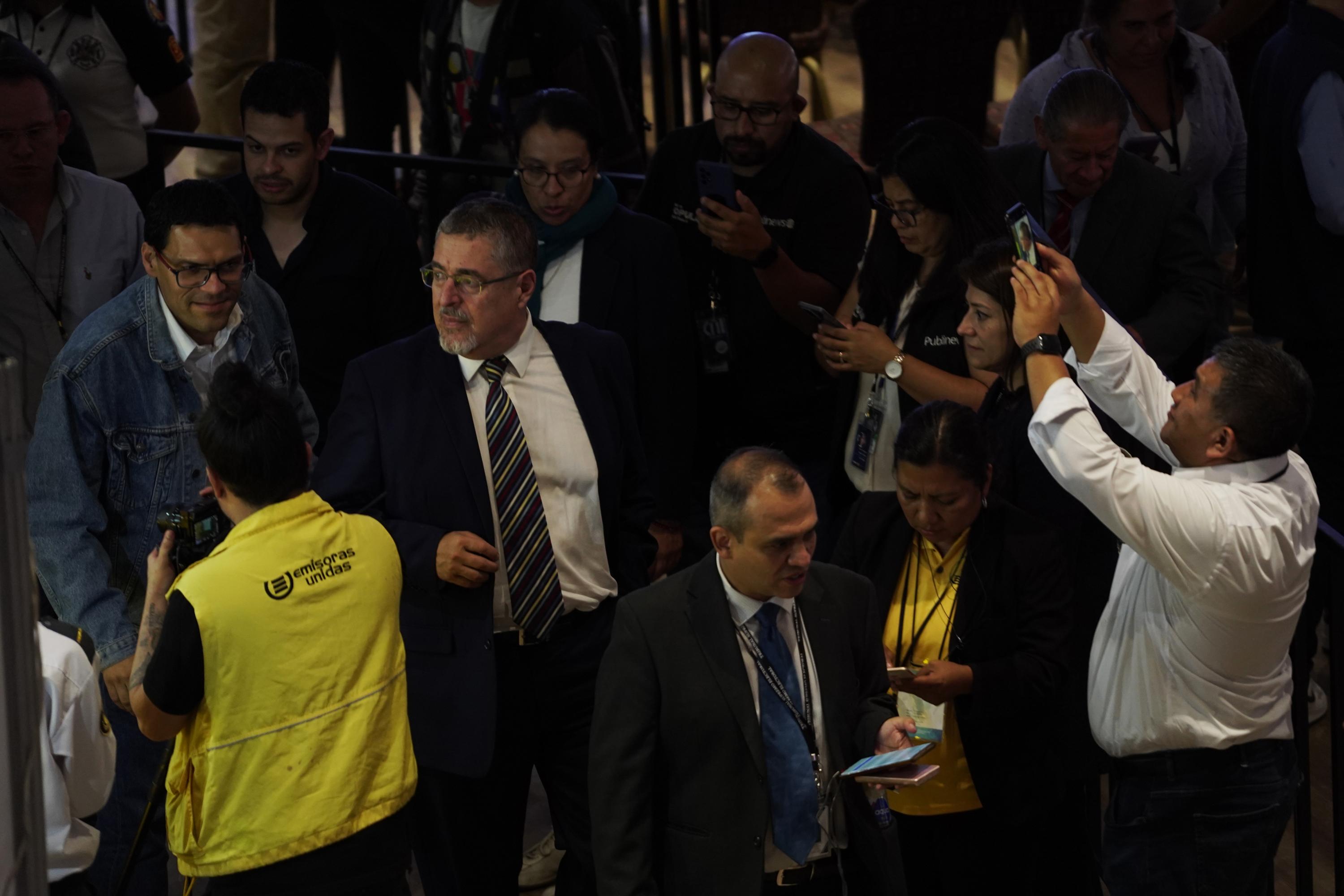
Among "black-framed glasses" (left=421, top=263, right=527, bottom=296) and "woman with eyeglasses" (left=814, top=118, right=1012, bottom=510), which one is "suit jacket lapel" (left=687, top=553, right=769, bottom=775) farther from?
"woman with eyeglasses" (left=814, top=118, right=1012, bottom=510)

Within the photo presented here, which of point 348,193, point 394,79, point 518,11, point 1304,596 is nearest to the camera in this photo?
point 1304,596

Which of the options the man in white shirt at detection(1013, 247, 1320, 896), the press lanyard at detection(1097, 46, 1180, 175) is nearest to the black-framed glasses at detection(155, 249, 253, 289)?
the man in white shirt at detection(1013, 247, 1320, 896)

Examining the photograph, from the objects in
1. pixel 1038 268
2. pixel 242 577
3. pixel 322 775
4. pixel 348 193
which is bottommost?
pixel 322 775

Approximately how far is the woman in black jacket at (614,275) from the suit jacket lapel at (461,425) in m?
0.71

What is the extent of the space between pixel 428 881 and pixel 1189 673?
1.80 meters

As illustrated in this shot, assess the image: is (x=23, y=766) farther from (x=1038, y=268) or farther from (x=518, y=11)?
(x=518, y=11)

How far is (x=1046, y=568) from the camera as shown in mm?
3832

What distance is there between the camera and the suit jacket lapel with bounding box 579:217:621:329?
4.44m

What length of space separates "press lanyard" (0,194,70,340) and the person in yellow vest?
140 cm

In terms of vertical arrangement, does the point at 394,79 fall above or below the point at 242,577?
above

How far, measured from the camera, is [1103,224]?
14.8 feet

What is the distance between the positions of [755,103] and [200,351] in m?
1.81

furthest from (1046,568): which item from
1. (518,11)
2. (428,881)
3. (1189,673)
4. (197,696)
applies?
(518,11)

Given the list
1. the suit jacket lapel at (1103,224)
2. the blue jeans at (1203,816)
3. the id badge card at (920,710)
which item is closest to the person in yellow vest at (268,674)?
the id badge card at (920,710)
